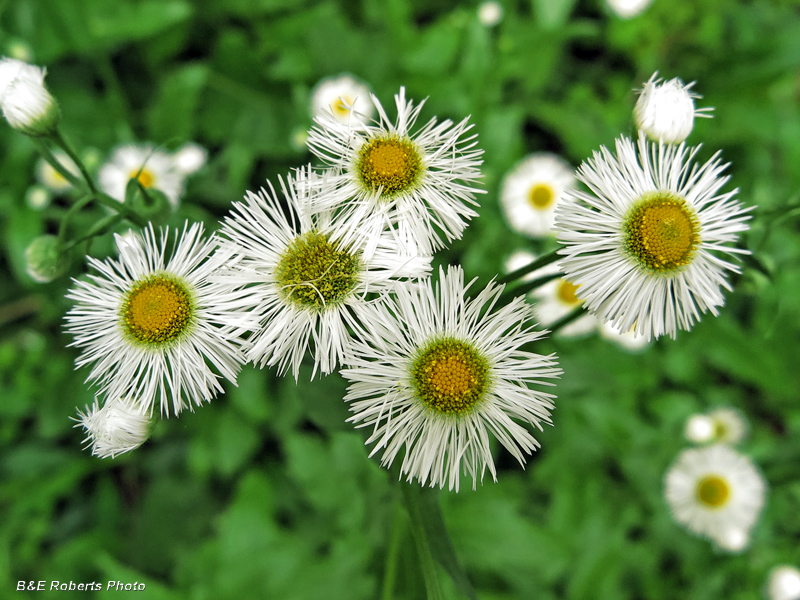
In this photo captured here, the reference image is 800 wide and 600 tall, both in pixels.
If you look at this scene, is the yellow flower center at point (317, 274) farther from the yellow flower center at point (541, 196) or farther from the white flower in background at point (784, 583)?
the white flower in background at point (784, 583)

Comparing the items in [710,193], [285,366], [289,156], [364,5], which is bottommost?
[285,366]

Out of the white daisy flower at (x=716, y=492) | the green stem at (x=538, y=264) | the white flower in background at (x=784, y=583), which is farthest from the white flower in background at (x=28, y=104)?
the white flower in background at (x=784, y=583)

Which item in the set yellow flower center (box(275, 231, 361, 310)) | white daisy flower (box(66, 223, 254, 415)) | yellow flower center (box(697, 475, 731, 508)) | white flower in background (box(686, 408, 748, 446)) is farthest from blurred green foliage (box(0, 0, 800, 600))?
yellow flower center (box(275, 231, 361, 310))

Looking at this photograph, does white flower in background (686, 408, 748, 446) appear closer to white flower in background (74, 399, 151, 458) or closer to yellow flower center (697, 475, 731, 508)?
yellow flower center (697, 475, 731, 508)

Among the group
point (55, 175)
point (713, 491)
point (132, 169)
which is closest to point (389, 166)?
point (132, 169)

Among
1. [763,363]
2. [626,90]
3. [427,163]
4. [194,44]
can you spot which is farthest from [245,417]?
[626,90]

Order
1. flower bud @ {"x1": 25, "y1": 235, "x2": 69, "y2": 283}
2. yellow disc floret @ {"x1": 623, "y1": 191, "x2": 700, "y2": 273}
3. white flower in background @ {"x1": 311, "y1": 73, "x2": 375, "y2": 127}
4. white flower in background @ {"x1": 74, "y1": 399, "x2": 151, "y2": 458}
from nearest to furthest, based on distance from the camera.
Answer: white flower in background @ {"x1": 74, "y1": 399, "x2": 151, "y2": 458} → yellow disc floret @ {"x1": 623, "y1": 191, "x2": 700, "y2": 273} → flower bud @ {"x1": 25, "y1": 235, "x2": 69, "y2": 283} → white flower in background @ {"x1": 311, "y1": 73, "x2": 375, "y2": 127}

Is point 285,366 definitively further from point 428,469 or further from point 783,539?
point 783,539

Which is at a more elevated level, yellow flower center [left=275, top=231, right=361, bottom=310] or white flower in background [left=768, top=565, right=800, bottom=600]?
yellow flower center [left=275, top=231, right=361, bottom=310]
